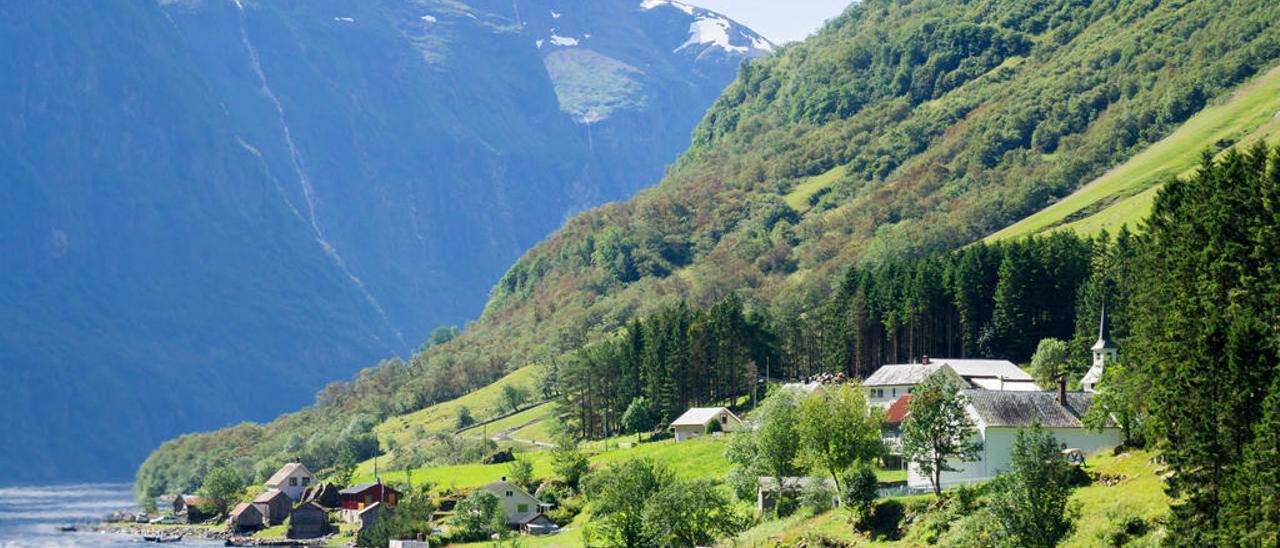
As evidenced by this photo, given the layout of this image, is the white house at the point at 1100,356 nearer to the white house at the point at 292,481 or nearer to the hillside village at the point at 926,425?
the hillside village at the point at 926,425

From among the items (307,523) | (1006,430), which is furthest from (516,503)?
(1006,430)

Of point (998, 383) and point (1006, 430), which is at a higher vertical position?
point (998, 383)

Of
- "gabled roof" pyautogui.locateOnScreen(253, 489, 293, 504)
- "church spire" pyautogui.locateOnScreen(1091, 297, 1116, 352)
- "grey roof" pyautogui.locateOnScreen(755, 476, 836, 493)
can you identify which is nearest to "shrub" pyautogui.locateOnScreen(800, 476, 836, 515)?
"grey roof" pyautogui.locateOnScreen(755, 476, 836, 493)

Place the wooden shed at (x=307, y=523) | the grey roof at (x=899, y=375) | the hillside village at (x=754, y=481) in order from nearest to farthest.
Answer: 1. the hillside village at (x=754, y=481)
2. the grey roof at (x=899, y=375)
3. the wooden shed at (x=307, y=523)

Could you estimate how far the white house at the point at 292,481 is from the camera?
563ft

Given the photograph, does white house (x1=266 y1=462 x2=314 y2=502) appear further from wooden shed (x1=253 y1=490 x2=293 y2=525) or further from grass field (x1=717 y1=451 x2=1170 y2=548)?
grass field (x1=717 y1=451 x2=1170 y2=548)

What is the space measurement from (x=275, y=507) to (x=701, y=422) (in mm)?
46930

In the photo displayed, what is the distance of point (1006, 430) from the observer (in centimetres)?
9219

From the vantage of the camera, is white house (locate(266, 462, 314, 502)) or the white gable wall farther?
white house (locate(266, 462, 314, 502))

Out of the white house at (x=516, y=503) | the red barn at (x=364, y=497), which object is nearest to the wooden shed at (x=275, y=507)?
the red barn at (x=364, y=497)

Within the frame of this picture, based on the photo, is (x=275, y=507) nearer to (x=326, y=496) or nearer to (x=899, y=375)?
(x=326, y=496)

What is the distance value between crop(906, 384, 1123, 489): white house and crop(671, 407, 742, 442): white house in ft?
155

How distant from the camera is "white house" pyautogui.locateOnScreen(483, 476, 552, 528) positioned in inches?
5015

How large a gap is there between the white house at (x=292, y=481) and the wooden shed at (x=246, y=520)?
7.25 meters
